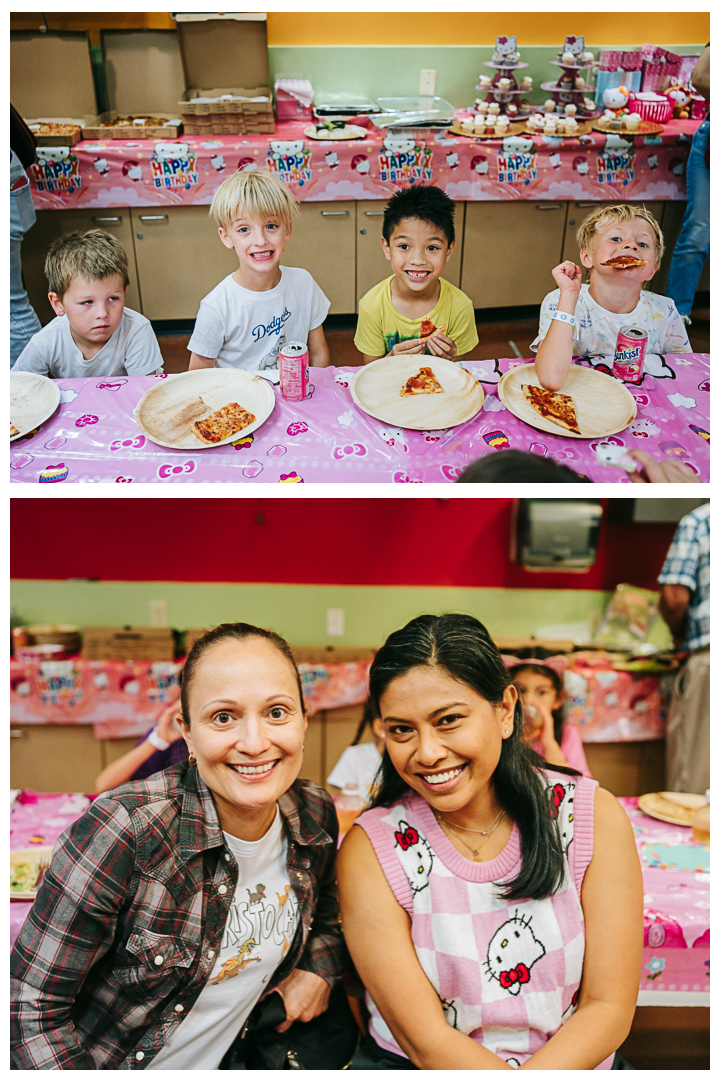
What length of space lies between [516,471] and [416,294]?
848 mm

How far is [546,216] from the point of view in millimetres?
2393

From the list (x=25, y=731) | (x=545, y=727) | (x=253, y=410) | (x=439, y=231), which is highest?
(x=439, y=231)

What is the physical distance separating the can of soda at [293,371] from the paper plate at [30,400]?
54cm

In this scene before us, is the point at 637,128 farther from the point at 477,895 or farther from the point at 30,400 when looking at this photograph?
the point at 477,895

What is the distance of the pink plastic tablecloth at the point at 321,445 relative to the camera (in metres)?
1.66

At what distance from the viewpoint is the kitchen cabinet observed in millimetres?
2168

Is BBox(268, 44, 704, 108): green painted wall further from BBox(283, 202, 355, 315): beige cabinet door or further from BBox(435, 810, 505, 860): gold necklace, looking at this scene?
BBox(435, 810, 505, 860): gold necklace

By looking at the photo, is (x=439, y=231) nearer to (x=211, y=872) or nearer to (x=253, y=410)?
(x=253, y=410)

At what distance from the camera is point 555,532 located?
2.94 m

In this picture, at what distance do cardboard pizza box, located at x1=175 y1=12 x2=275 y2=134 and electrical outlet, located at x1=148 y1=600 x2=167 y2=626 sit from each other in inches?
67.4

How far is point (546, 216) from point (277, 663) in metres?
1.84

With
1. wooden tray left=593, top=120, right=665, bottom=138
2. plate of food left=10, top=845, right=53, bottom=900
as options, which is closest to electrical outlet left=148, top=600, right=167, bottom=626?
plate of food left=10, top=845, right=53, bottom=900

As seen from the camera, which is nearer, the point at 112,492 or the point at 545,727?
A: the point at 112,492
